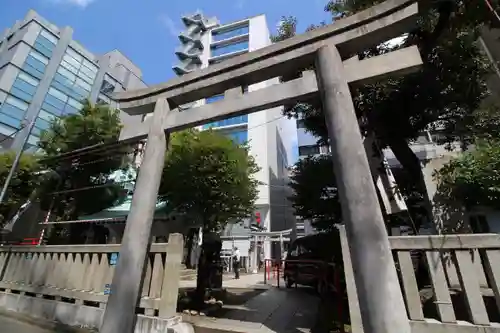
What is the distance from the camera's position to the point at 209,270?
8.33 metres

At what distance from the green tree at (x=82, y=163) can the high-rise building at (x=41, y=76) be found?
419 inches

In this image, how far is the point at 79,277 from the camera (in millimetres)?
6566

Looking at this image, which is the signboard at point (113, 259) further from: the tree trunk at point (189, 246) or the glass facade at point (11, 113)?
the glass facade at point (11, 113)

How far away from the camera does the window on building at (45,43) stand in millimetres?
30047

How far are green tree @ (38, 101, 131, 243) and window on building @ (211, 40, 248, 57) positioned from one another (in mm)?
29734

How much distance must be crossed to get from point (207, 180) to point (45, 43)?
1338 inches

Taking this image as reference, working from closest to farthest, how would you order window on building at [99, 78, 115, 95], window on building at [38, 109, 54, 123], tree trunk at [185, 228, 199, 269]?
tree trunk at [185, 228, 199, 269] → window on building at [38, 109, 54, 123] → window on building at [99, 78, 115, 95]

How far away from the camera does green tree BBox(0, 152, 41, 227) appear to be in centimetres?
1412

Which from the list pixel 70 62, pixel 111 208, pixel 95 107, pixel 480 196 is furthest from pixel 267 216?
pixel 70 62

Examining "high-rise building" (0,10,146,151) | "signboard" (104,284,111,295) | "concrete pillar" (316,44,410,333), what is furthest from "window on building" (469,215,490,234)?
"high-rise building" (0,10,146,151)

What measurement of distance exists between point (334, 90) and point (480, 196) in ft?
21.3

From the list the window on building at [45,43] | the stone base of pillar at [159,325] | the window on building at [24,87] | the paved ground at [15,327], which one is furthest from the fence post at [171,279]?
the window on building at [45,43]

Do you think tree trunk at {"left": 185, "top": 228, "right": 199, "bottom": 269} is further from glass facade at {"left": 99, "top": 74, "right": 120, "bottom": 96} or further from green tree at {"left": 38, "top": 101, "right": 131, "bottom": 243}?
glass facade at {"left": 99, "top": 74, "right": 120, "bottom": 96}

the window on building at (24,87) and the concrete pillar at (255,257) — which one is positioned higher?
the window on building at (24,87)
